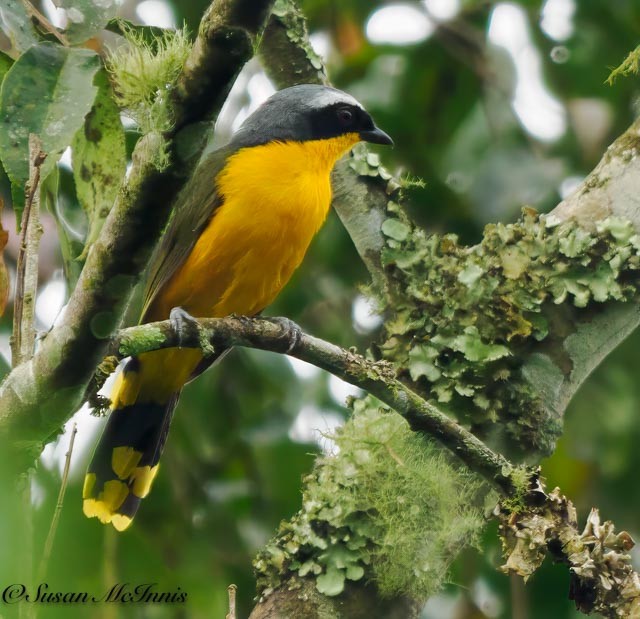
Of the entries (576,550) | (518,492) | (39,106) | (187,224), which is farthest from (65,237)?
(576,550)

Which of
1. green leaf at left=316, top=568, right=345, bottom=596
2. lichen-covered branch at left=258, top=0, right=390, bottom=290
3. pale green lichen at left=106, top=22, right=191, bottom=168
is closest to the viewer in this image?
pale green lichen at left=106, top=22, right=191, bottom=168

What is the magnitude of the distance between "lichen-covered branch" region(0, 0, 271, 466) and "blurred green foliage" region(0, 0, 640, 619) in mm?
1628

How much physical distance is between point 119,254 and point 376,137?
239cm

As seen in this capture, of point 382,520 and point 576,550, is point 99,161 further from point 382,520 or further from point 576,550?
point 576,550

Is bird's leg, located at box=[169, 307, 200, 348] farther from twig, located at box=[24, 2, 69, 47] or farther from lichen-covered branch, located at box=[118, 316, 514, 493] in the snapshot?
twig, located at box=[24, 2, 69, 47]

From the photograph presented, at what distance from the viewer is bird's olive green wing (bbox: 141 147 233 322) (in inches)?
159

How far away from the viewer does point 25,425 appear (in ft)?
8.15

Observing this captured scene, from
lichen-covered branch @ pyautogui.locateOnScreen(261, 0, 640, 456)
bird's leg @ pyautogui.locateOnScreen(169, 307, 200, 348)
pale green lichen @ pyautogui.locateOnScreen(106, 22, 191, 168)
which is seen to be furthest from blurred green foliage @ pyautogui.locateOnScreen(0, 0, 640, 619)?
pale green lichen @ pyautogui.locateOnScreen(106, 22, 191, 168)

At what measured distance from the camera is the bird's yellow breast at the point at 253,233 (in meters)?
3.94

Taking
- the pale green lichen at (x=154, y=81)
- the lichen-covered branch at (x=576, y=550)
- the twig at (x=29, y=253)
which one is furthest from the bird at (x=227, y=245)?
the lichen-covered branch at (x=576, y=550)

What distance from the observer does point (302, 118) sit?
14.0 feet

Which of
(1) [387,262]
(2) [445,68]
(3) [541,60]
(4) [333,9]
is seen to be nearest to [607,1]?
(3) [541,60]

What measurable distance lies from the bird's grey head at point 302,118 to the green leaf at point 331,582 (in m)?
2.01

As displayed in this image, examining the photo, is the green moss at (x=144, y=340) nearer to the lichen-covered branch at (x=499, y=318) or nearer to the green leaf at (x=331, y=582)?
the green leaf at (x=331, y=582)
